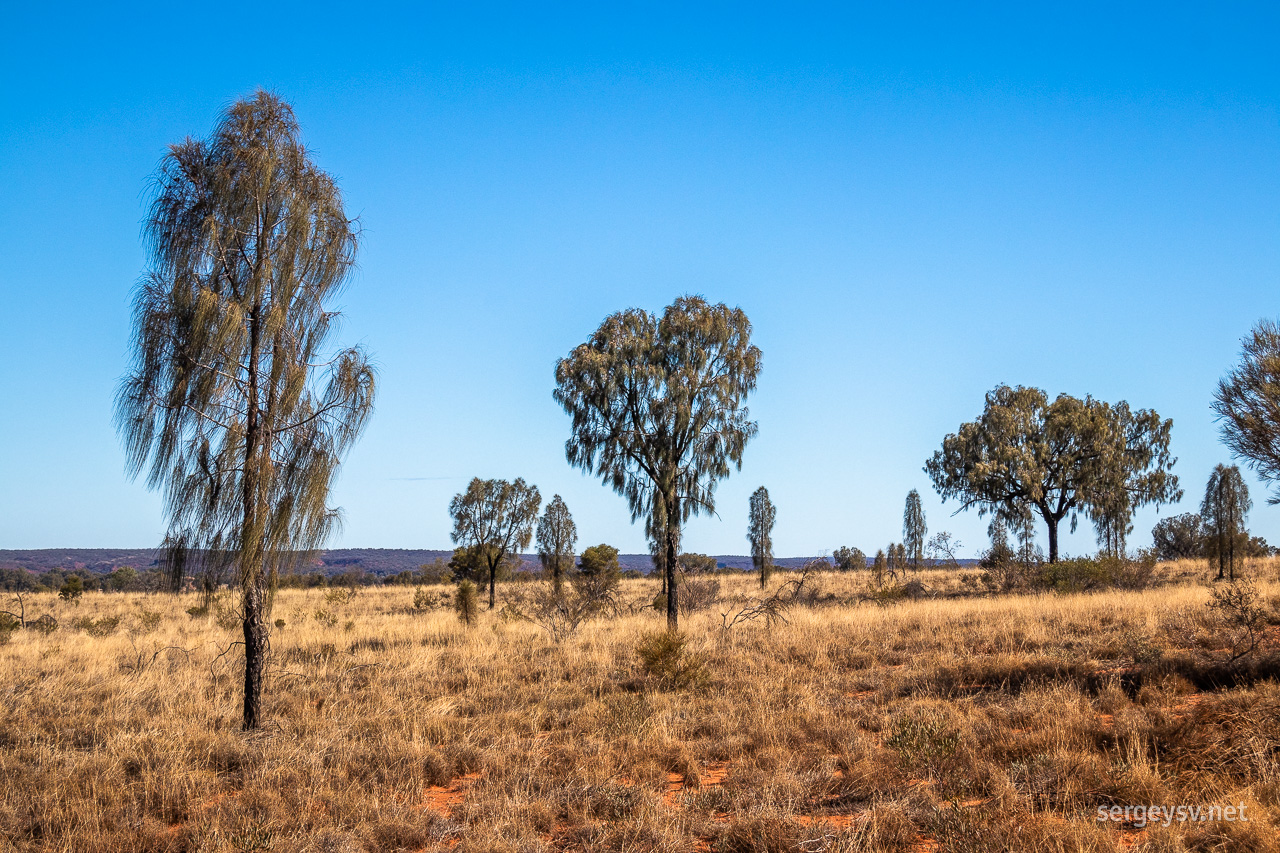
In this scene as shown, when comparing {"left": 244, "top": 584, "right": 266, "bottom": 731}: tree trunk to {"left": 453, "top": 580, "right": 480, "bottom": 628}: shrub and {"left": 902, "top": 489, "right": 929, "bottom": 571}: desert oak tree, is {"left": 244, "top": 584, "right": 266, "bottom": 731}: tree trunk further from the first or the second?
{"left": 902, "top": 489, "right": 929, "bottom": 571}: desert oak tree

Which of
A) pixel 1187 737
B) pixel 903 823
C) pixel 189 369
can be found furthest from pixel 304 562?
pixel 1187 737

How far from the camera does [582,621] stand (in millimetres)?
19641

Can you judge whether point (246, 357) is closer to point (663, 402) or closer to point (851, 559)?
point (663, 402)

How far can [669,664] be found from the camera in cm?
1134

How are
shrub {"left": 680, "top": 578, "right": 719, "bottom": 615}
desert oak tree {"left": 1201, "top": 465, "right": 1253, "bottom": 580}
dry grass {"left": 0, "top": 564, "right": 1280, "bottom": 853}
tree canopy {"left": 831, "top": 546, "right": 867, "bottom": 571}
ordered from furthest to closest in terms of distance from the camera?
tree canopy {"left": 831, "top": 546, "right": 867, "bottom": 571}
desert oak tree {"left": 1201, "top": 465, "right": 1253, "bottom": 580}
shrub {"left": 680, "top": 578, "right": 719, "bottom": 615}
dry grass {"left": 0, "top": 564, "right": 1280, "bottom": 853}

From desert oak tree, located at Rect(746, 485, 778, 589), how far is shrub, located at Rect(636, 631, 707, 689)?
1397 inches

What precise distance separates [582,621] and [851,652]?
28.6 ft

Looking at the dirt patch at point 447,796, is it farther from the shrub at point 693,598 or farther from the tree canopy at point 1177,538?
the tree canopy at point 1177,538

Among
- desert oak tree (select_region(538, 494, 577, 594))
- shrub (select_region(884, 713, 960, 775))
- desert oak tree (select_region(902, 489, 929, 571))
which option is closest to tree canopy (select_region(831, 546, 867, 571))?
desert oak tree (select_region(902, 489, 929, 571))

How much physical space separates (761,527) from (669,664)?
3748cm

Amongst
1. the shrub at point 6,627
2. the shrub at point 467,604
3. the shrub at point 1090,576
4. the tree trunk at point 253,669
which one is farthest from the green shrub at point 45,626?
the shrub at point 1090,576

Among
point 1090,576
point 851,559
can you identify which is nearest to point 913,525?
point 851,559

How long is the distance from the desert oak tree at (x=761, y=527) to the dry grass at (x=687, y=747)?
32.8 m

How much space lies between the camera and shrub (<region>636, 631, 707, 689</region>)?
11023 mm
